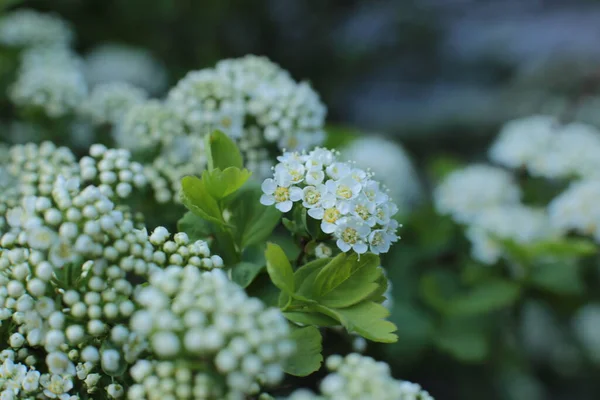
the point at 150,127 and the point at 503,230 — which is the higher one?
the point at 503,230

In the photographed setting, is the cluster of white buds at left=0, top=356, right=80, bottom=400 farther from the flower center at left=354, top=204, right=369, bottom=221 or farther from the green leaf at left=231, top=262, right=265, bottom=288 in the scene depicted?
the flower center at left=354, top=204, right=369, bottom=221

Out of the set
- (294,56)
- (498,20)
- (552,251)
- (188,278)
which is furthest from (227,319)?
(498,20)

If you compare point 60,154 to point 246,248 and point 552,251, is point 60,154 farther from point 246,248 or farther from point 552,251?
point 552,251

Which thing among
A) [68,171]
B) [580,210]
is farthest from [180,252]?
[580,210]

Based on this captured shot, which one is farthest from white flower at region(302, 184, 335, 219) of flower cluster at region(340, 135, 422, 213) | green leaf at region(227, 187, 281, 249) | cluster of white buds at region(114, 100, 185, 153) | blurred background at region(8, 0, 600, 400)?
flower cluster at region(340, 135, 422, 213)

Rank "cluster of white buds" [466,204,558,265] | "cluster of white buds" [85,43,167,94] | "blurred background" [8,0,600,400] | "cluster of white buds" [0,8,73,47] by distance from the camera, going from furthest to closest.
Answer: "cluster of white buds" [85,43,167,94] → "cluster of white buds" [0,8,73,47] → "blurred background" [8,0,600,400] → "cluster of white buds" [466,204,558,265]

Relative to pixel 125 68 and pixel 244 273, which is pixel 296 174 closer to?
pixel 244 273

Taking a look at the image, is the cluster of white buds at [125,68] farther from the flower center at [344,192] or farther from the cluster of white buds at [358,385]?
the cluster of white buds at [358,385]

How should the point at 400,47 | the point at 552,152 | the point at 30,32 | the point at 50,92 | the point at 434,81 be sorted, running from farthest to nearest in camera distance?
the point at 434,81
the point at 400,47
the point at 30,32
the point at 552,152
the point at 50,92
